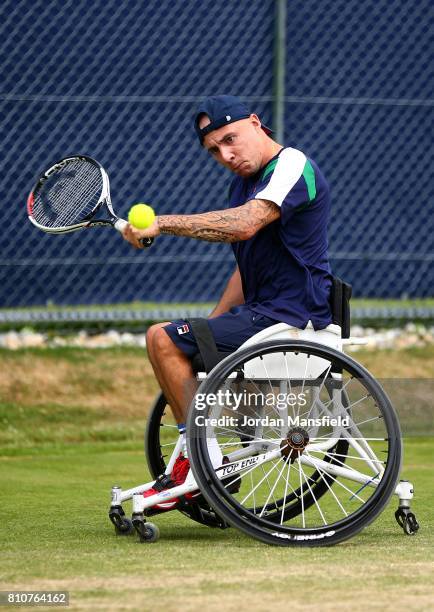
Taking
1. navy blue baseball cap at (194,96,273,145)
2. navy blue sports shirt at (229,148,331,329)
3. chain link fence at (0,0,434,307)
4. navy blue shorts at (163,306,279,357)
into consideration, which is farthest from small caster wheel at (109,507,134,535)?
chain link fence at (0,0,434,307)

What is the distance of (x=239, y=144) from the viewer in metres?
4.38

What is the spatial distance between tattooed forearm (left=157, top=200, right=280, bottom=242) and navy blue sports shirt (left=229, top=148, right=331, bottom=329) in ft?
0.23

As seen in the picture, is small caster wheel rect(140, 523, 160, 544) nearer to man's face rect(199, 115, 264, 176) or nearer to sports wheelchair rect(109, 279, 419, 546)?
sports wheelchair rect(109, 279, 419, 546)

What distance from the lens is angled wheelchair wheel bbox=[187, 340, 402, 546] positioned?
4.03 metres

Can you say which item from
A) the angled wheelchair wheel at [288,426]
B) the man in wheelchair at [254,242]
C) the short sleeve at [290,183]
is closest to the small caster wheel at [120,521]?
the man in wheelchair at [254,242]

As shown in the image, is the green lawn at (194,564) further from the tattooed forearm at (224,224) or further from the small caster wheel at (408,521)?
the tattooed forearm at (224,224)

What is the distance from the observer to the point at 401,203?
8.06m

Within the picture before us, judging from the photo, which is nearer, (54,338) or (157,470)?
(157,470)

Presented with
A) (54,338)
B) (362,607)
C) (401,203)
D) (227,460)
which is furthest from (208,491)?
(401,203)

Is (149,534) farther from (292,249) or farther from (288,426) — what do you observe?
(292,249)

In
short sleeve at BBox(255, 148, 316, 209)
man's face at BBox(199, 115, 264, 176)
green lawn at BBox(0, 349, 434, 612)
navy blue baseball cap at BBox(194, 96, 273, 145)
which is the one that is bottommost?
green lawn at BBox(0, 349, 434, 612)

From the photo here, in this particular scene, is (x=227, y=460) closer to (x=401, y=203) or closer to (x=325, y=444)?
(x=325, y=444)

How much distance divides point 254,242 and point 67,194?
704 millimetres

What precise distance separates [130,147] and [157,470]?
3279 mm
